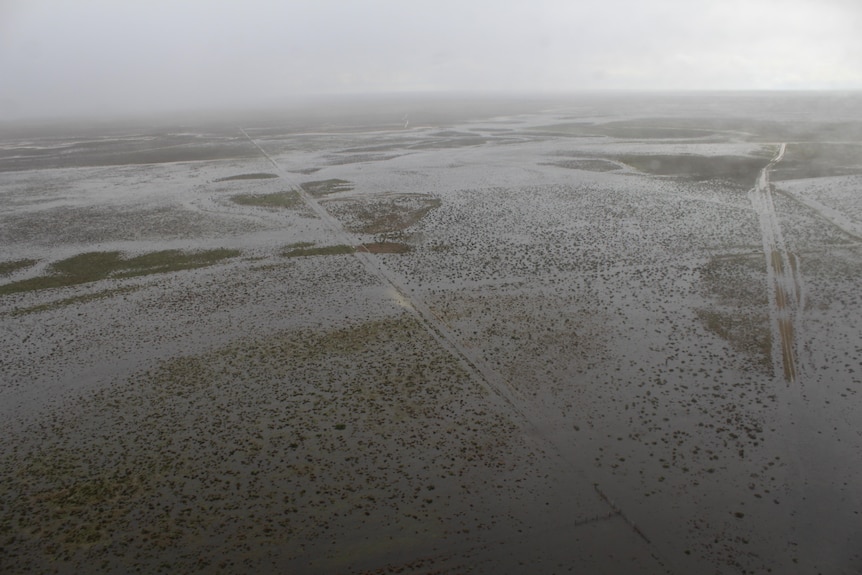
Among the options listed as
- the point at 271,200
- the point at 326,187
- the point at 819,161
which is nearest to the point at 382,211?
the point at 271,200

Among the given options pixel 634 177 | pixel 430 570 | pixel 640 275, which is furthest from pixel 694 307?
pixel 634 177

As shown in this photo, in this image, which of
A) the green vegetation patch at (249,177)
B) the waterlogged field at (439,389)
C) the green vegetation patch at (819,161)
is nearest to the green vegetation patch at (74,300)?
the waterlogged field at (439,389)

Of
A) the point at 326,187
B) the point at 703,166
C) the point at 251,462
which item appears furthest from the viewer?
the point at 703,166

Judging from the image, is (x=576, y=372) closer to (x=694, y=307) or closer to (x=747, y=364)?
(x=747, y=364)

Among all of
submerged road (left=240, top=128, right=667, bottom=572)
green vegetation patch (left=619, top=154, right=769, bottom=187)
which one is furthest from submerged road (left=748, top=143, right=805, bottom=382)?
green vegetation patch (left=619, top=154, right=769, bottom=187)

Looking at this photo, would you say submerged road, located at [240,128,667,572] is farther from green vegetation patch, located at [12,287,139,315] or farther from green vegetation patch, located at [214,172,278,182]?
green vegetation patch, located at [214,172,278,182]

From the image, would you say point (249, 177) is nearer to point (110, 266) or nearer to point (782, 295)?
point (110, 266)
